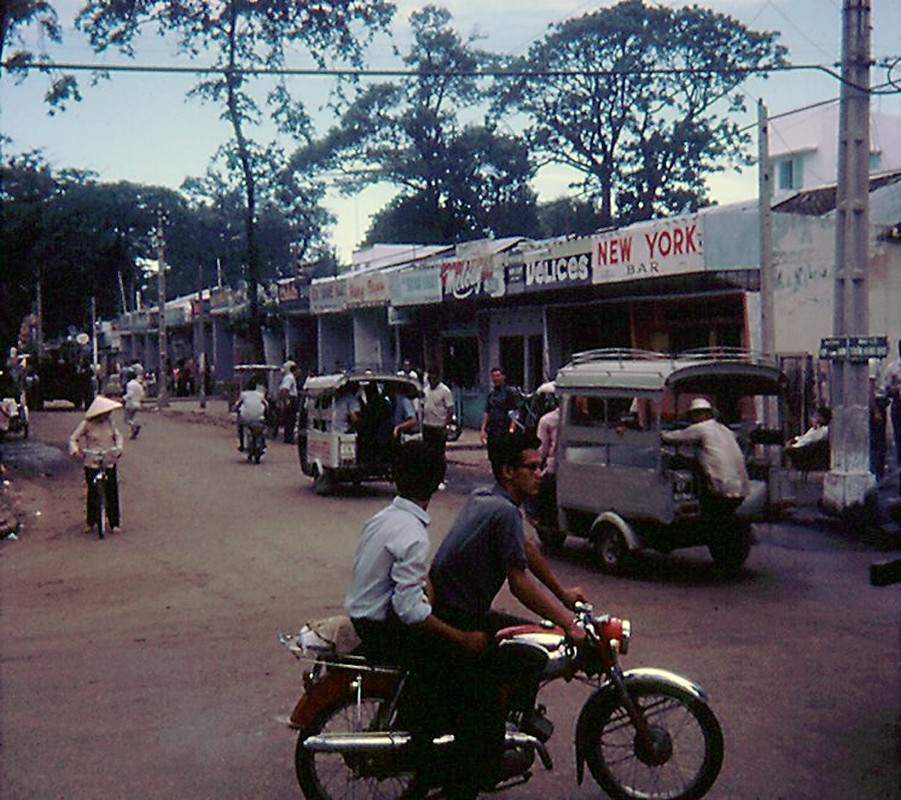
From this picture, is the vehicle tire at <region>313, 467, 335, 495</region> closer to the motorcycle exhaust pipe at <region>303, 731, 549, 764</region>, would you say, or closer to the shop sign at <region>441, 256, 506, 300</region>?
the shop sign at <region>441, 256, 506, 300</region>

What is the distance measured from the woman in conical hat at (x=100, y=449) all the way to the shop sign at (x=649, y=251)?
9.80 meters

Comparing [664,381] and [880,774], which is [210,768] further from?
[664,381]

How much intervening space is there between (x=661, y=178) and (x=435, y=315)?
15.8 m

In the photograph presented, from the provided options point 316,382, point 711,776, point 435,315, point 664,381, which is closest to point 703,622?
point 664,381

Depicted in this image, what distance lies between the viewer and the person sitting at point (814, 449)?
14578mm

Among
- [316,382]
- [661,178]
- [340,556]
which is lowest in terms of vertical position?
[340,556]

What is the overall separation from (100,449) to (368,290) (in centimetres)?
1818

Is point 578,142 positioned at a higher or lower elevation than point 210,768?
higher

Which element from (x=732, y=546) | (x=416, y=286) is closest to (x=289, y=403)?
(x=416, y=286)

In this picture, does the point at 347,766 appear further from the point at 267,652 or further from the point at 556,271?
the point at 556,271

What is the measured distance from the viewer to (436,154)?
46062mm

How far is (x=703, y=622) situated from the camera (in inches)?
311

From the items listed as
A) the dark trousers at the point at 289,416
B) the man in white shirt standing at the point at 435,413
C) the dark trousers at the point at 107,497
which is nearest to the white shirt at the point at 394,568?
the dark trousers at the point at 107,497

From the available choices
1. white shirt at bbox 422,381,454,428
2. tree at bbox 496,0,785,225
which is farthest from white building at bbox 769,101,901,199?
white shirt at bbox 422,381,454,428
